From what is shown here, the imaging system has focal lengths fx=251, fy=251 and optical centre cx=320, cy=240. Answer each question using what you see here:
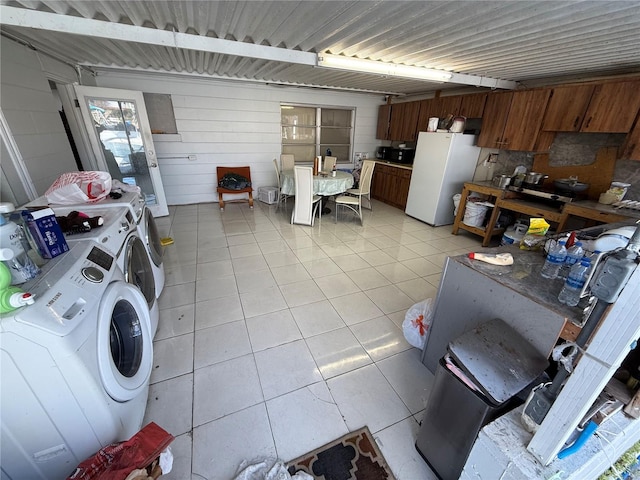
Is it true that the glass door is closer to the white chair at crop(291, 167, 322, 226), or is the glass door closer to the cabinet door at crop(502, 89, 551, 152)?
the white chair at crop(291, 167, 322, 226)

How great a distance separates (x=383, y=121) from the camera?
232 inches

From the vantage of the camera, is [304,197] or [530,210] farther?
[304,197]

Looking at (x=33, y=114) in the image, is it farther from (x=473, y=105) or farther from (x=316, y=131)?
(x=473, y=105)

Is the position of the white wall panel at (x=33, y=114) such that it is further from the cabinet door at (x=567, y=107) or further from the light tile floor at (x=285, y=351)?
the cabinet door at (x=567, y=107)

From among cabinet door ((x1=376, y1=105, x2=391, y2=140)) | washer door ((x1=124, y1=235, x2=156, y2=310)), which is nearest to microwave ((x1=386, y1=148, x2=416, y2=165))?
cabinet door ((x1=376, y1=105, x2=391, y2=140))

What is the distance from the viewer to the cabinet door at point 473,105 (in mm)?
3843

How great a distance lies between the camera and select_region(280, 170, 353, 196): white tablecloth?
158 inches

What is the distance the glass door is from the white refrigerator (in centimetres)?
451

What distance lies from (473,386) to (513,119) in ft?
13.0

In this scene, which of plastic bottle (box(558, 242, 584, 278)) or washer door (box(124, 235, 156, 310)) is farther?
washer door (box(124, 235, 156, 310))

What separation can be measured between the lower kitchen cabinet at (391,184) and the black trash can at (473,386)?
415cm

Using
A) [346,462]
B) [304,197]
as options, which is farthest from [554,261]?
[304,197]

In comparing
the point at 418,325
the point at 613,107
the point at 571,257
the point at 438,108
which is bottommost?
the point at 418,325

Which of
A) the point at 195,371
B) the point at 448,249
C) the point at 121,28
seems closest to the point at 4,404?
the point at 195,371
